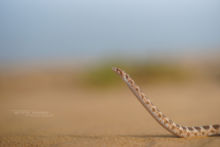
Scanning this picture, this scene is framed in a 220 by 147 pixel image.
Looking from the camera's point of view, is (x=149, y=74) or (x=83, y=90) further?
(x=149, y=74)

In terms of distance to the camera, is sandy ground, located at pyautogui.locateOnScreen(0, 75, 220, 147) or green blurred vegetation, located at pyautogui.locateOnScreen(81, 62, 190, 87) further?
green blurred vegetation, located at pyautogui.locateOnScreen(81, 62, 190, 87)

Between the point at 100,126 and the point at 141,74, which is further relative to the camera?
the point at 141,74

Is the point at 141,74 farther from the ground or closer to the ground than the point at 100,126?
closer to the ground

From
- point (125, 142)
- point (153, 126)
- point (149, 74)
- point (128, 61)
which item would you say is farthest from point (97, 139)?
point (128, 61)

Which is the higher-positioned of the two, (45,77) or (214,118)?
(214,118)

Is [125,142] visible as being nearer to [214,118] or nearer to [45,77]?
[214,118]

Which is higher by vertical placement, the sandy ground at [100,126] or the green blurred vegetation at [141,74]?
the sandy ground at [100,126]

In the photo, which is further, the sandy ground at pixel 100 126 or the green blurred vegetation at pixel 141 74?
the green blurred vegetation at pixel 141 74

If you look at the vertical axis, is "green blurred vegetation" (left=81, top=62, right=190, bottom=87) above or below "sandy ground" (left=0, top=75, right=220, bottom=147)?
below
